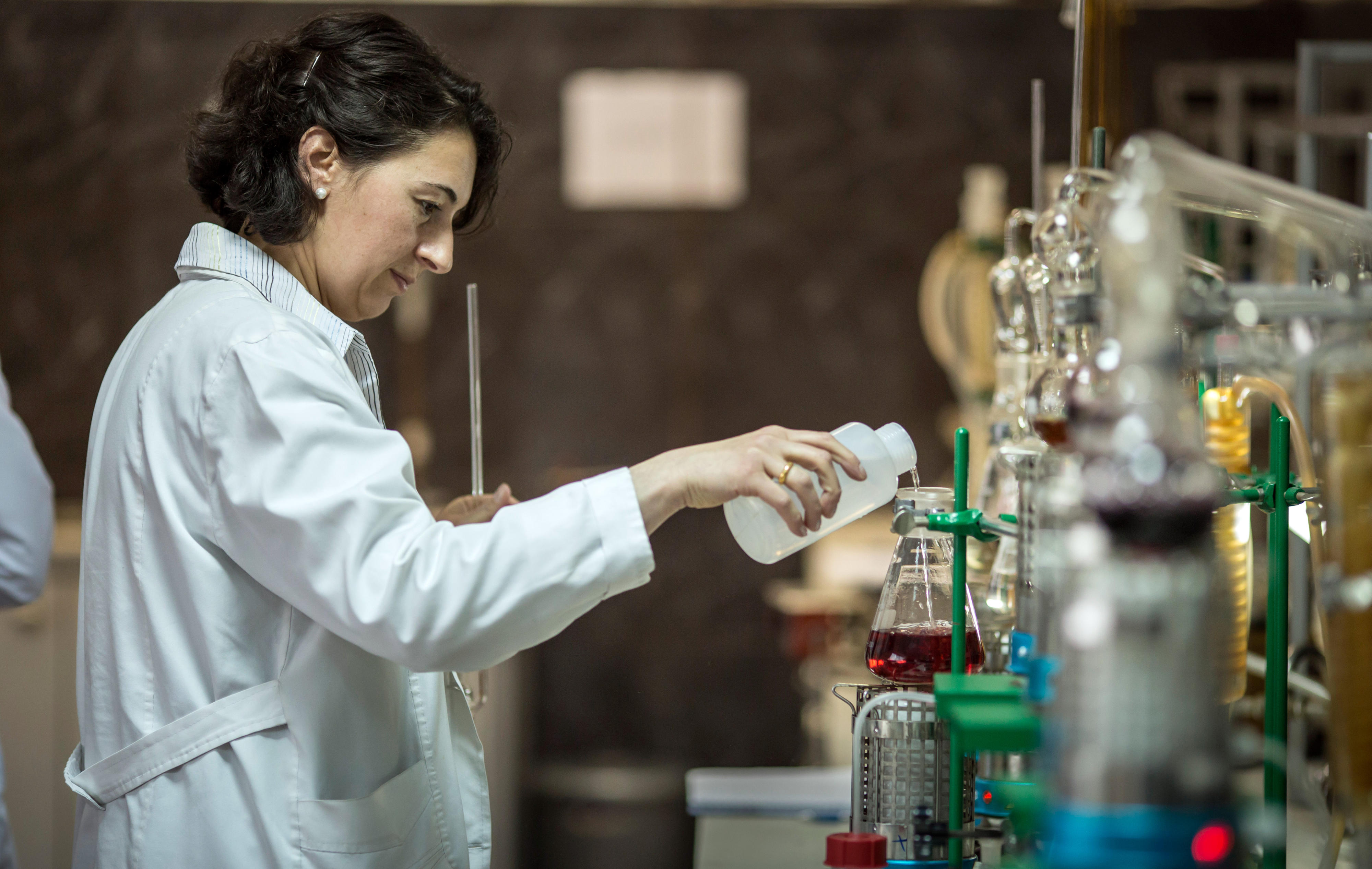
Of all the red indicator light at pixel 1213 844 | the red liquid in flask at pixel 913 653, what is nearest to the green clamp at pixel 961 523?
the red liquid in flask at pixel 913 653

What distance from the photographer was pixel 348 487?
0.87m

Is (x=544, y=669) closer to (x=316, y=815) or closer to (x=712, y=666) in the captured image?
(x=712, y=666)

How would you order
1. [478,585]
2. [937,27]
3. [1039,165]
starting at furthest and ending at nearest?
1. [937,27]
2. [1039,165]
3. [478,585]

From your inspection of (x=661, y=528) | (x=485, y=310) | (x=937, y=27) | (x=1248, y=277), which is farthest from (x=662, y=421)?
(x=1248, y=277)

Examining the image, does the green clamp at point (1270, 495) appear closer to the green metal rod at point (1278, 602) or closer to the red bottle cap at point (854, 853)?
the green metal rod at point (1278, 602)

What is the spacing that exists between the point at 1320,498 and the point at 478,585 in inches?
24.4

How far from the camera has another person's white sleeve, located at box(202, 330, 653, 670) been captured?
86cm

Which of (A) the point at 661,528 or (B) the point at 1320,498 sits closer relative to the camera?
(B) the point at 1320,498

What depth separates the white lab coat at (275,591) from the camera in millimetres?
874

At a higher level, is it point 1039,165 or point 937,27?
point 937,27

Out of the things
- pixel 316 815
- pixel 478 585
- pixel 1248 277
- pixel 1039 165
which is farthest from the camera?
pixel 1248 277

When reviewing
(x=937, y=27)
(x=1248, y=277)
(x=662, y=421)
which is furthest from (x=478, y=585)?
(x=937, y=27)

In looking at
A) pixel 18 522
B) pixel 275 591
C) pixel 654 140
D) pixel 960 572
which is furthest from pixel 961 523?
pixel 654 140

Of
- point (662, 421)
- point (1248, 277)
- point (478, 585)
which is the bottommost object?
point (478, 585)
